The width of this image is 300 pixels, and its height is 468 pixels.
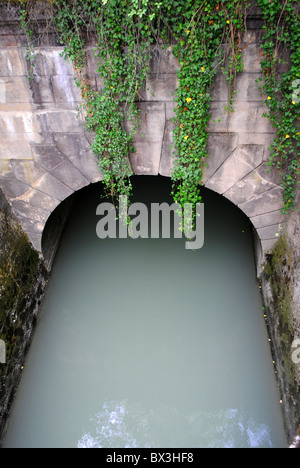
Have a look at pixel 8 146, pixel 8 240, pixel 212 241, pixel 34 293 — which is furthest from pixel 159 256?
pixel 8 146

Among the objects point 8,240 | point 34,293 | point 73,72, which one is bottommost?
point 34,293

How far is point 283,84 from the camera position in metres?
3.37

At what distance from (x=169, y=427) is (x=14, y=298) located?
222 centimetres

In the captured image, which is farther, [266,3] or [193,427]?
[193,427]

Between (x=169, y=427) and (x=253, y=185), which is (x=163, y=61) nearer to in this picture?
(x=253, y=185)

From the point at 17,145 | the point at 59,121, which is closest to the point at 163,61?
the point at 59,121

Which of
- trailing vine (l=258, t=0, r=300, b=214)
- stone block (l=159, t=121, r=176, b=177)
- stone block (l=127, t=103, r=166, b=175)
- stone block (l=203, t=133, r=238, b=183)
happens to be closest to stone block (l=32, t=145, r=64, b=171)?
stone block (l=127, t=103, r=166, b=175)

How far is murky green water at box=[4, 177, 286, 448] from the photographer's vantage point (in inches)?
147

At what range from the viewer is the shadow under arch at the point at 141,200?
515cm

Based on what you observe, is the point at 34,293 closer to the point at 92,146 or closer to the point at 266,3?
Result: the point at 92,146

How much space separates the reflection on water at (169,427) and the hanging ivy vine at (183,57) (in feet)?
8.51

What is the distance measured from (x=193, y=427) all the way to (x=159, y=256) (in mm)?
2436

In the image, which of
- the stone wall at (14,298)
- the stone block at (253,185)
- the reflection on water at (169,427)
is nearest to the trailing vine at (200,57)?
the stone block at (253,185)

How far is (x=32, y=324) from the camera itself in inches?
181
